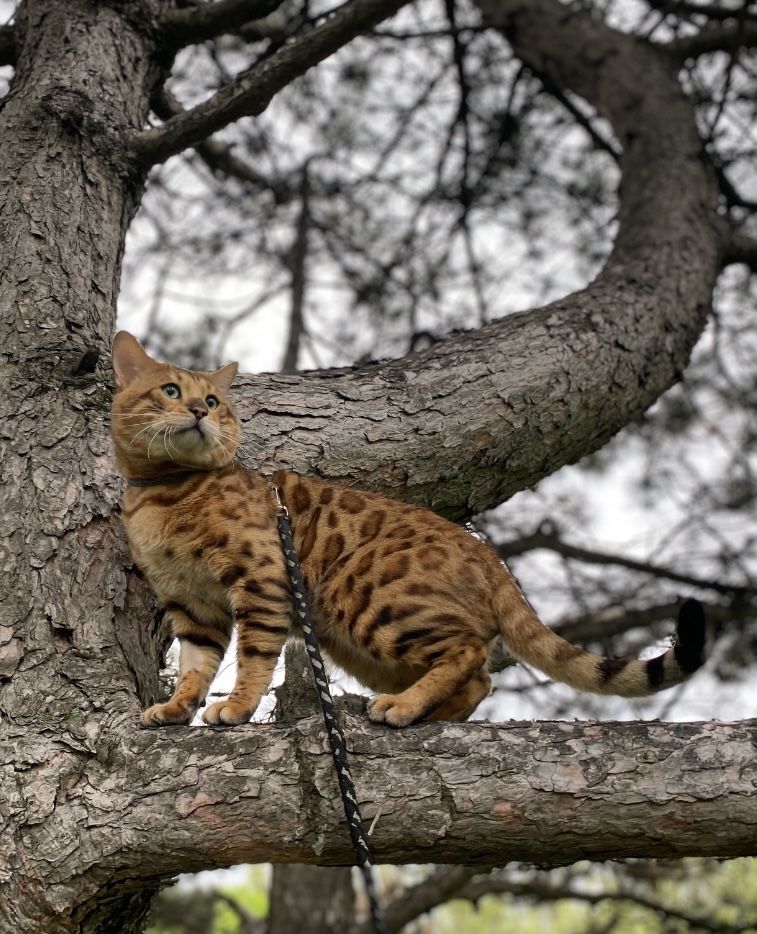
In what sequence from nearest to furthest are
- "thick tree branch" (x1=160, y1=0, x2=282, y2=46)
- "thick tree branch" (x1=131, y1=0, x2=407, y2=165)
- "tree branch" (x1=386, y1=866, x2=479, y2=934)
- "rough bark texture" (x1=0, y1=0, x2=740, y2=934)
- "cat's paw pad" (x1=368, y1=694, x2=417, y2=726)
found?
"rough bark texture" (x1=0, y1=0, x2=740, y2=934) < "cat's paw pad" (x1=368, y1=694, x2=417, y2=726) < "thick tree branch" (x1=131, y1=0, x2=407, y2=165) < "thick tree branch" (x1=160, y1=0, x2=282, y2=46) < "tree branch" (x1=386, y1=866, x2=479, y2=934)

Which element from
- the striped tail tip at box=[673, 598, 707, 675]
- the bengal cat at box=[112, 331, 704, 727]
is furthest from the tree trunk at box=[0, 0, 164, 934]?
the striped tail tip at box=[673, 598, 707, 675]

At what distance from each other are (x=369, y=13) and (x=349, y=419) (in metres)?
1.49

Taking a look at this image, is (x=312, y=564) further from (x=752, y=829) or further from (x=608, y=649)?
(x=608, y=649)

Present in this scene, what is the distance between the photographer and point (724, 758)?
211 cm

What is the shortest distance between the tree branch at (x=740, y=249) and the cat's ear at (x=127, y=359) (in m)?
2.85

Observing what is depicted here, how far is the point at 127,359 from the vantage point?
335 centimetres

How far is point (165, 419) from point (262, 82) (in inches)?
53.7

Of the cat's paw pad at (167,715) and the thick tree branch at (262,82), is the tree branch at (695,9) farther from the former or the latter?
the cat's paw pad at (167,715)

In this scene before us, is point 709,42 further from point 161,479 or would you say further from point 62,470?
point 62,470

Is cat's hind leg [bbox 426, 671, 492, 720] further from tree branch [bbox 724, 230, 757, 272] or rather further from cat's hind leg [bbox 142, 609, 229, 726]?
tree branch [bbox 724, 230, 757, 272]

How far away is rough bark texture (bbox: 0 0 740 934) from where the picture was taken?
2150 mm

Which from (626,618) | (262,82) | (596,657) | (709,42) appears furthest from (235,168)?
(596,657)

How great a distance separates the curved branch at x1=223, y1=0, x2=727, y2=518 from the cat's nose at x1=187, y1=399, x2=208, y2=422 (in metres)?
0.30

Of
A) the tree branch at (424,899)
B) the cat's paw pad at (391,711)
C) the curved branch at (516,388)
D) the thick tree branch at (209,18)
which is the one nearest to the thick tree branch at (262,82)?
the thick tree branch at (209,18)
